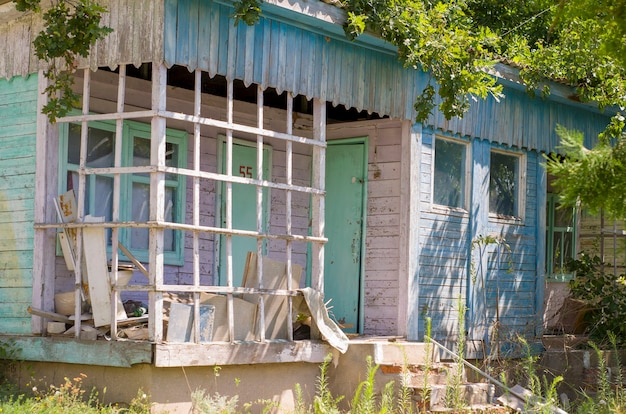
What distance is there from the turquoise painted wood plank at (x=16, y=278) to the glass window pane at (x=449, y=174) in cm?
523

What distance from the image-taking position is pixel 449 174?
42.1ft

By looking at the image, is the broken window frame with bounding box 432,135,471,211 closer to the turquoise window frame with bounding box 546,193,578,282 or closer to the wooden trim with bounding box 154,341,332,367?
the wooden trim with bounding box 154,341,332,367

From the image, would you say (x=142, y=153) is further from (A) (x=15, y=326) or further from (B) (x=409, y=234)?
(B) (x=409, y=234)

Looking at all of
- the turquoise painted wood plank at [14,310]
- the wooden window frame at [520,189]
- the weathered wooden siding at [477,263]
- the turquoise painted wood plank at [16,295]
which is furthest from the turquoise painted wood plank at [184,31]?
the wooden window frame at [520,189]

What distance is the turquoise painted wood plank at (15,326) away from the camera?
10.1 m

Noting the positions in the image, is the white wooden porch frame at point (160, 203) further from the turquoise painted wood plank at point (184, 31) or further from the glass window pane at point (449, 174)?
the glass window pane at point (449, 174)

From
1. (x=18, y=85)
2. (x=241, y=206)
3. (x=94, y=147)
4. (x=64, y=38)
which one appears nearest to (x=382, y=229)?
(x=241, y=206)

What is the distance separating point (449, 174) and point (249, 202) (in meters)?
2.69

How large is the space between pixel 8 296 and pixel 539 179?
25.8ft

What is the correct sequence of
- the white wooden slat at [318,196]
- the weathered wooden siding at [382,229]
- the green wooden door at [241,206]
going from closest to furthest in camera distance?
1. the white wooden slat at [318,196]
2. the weathered wooden siding at [382,229]
3. the green wooden door at [241,206]

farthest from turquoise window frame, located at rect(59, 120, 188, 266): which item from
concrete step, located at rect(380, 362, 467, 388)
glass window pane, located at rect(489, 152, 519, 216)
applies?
glass window pane, located at rect(489, 152, 519, 216)

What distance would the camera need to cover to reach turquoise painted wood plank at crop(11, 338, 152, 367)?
9.08 meters

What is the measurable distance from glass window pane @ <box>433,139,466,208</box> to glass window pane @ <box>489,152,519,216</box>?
0.72m

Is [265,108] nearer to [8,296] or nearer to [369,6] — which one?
[369,6]
